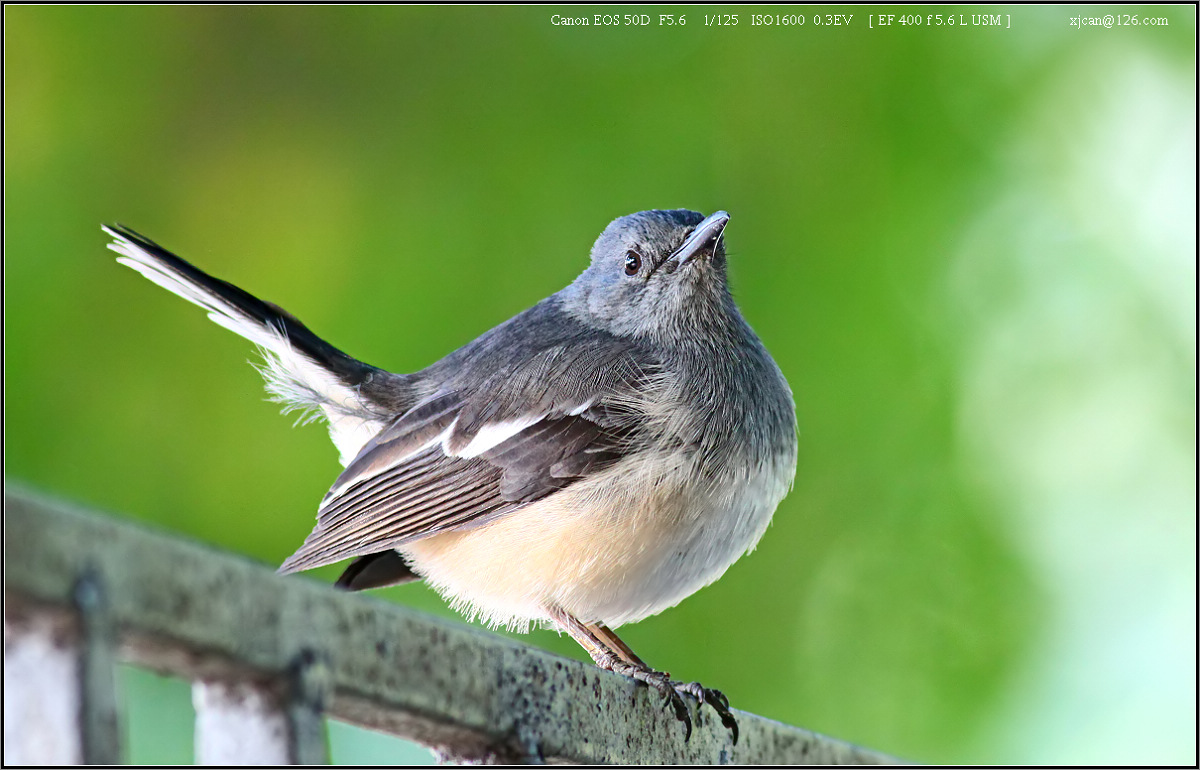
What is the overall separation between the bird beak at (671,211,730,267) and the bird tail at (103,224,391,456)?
98 cm

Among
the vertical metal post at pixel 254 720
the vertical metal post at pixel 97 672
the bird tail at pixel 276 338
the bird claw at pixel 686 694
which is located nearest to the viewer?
the vertical metal post at pixel 97 672

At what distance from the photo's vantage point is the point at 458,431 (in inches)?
124

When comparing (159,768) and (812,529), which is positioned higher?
(812,529)

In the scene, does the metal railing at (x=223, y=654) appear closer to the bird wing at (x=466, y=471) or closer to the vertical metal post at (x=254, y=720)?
the vertical metal post at (x=254, y=720)

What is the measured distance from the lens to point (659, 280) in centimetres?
339

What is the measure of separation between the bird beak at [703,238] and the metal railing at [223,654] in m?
1.95

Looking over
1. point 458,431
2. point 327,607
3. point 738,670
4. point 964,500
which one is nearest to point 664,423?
point 458,431

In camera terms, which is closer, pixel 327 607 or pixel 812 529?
pixel 327 607

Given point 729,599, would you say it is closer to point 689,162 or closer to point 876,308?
point 876,308

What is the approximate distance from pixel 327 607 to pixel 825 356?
329 centimetres

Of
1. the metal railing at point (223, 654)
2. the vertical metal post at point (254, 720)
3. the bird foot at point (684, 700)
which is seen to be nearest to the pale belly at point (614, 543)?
the bird foot at point (684, 700)

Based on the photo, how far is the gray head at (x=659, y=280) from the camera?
333cm

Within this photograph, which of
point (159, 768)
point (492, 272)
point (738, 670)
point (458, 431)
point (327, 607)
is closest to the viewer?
point (159, 768)

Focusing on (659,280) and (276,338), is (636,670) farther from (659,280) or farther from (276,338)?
(276,338)
